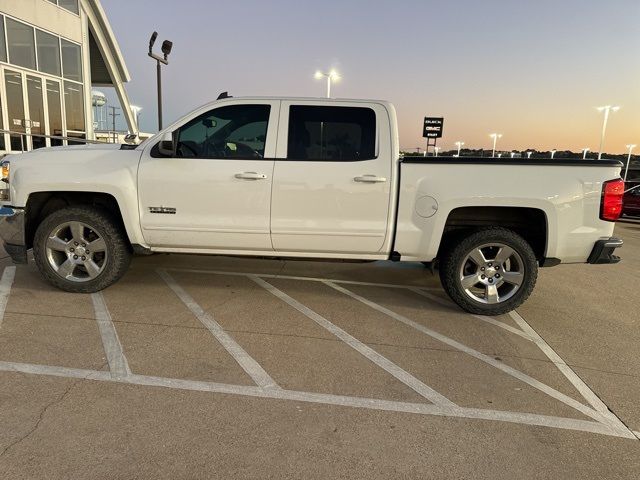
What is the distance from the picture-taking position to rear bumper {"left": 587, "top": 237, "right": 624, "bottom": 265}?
4188mm

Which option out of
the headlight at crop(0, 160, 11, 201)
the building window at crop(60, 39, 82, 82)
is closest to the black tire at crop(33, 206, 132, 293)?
the headlight at crop(0, 160, 11, 201)

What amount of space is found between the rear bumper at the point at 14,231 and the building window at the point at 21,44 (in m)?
13.9

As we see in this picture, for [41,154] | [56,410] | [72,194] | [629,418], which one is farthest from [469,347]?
[41,154]

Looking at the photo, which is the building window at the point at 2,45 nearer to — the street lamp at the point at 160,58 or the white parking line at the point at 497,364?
the street lamp at the point at 160,58

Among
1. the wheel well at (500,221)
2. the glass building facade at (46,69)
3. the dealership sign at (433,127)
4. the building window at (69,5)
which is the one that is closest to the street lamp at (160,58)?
the glass building facade at (46,69)

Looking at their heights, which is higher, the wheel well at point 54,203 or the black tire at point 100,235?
the wheel well at point 54,203

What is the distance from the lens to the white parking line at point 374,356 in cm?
298

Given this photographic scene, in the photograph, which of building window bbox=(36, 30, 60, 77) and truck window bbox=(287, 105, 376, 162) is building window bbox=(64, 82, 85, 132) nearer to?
building window bbox=(36, 30, 60, 77)

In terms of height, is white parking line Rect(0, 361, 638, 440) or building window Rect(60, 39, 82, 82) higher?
building window Rect(60, 39, 82, 82)

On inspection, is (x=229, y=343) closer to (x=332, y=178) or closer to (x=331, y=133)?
(x=332, y=178)

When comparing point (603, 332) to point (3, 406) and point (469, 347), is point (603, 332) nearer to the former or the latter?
point (469, 347)

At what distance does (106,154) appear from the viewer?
4.47 meters

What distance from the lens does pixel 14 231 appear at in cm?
447

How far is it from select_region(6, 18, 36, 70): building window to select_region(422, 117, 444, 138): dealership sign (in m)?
25.2
